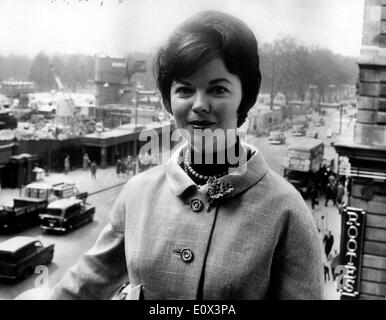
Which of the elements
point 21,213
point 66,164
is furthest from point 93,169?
point 21,213

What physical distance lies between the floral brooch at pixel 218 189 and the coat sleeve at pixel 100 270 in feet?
1.02

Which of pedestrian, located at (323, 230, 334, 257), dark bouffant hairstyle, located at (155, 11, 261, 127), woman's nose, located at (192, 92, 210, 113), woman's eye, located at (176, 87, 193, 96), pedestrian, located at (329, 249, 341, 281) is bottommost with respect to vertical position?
pedestrian, located at (329, 249, 341, 281)

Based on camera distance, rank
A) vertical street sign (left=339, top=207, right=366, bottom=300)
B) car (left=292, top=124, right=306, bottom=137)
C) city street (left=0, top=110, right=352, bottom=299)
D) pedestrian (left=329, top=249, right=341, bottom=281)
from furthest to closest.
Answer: vertical street sign (left=339, top=207, right=366, bottom=300)
pedestrian (left=329, top=249, right=341, bottom=281)
car (left=292, top=124, right=306, bottom=137)
city street (left=0, top=110, right=352, bottom=299)

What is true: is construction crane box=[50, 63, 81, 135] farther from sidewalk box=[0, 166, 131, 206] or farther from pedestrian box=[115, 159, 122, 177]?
pedestrian box=[115, 159, 122, 177]

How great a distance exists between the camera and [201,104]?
162 centimetres

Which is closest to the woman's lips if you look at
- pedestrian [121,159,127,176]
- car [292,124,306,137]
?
pedestrian [121,159,127,176]

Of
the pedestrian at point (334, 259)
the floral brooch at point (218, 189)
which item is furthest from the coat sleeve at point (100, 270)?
the pedestrian at point (334, 259)

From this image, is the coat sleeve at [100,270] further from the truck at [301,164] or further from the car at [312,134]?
the car at [312,134]

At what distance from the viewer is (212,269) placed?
1.56 meters

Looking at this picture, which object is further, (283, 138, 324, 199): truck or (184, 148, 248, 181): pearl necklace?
(283, 138, 324, 199): truck

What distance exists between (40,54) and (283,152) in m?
2.30

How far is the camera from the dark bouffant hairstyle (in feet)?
5.19

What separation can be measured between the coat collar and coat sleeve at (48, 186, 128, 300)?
0.20 m
